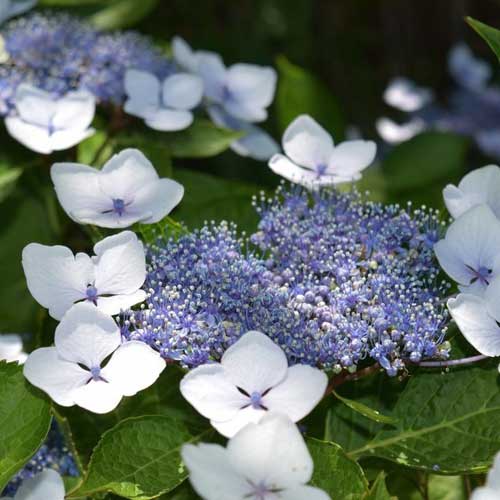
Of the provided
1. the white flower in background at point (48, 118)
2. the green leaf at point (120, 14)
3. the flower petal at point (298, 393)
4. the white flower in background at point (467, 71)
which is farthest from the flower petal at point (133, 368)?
the white flower in background at point (467, 71)

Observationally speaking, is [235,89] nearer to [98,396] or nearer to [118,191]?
[118,191]

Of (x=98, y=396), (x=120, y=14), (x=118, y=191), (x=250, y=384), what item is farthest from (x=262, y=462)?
(x=120, y=14)

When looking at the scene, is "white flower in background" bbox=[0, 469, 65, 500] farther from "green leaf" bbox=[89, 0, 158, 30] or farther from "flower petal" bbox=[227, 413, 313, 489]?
"green leaf" bbox=[89, 0, 158, 30]

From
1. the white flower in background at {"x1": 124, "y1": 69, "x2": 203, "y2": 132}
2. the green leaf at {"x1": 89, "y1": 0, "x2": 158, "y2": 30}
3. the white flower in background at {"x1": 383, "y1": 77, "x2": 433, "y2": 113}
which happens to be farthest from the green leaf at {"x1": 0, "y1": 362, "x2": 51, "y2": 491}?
the white flower in background at {"x1": 383, "y1": 77, "x2": 433, "y2": 113}

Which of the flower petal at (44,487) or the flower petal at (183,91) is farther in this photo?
the flower petal at (183,91)

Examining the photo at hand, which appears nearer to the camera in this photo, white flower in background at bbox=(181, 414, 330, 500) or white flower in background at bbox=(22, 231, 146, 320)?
white flower in background at bbox=(181, 414, 330, 500)

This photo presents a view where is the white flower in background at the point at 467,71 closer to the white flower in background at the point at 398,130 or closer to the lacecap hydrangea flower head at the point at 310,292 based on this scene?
the white flower in background at the point at 398,130
